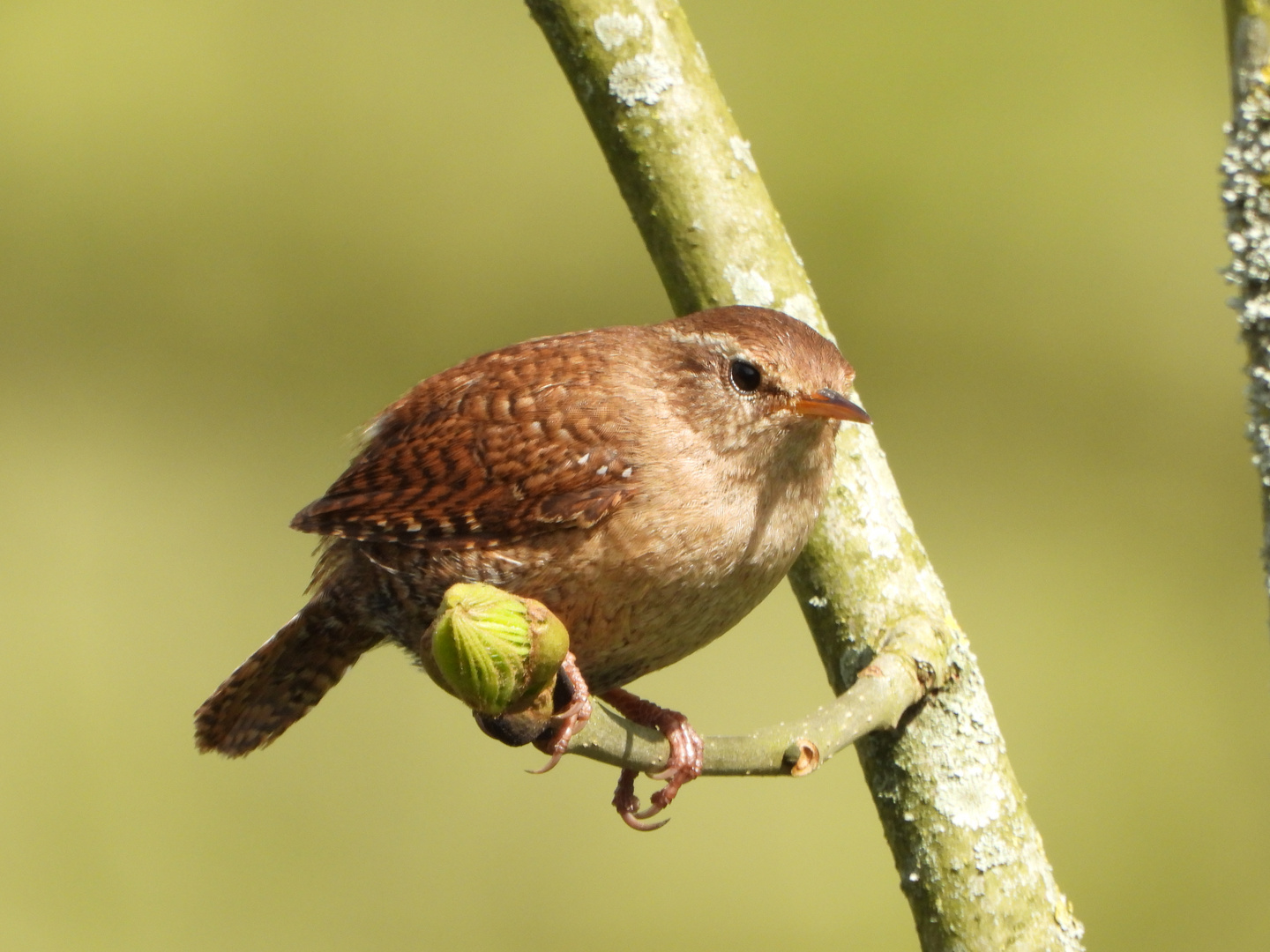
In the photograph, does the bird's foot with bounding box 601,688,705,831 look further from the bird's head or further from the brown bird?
the bird's head

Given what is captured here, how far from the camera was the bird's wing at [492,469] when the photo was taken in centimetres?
155

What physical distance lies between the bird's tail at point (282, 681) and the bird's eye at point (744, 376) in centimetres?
66

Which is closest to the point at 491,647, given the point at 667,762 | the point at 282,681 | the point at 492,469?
the point at 667,762

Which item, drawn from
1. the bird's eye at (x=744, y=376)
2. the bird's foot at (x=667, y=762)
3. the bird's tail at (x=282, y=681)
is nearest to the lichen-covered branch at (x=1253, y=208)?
the bird's eye at (x=744, y=376)

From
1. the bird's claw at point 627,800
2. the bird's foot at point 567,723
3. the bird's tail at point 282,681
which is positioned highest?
the bird's tail at point 282,681

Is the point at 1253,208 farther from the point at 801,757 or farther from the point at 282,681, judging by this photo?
the point at 282,681

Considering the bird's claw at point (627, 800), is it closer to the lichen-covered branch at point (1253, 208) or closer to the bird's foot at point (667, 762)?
the bird's foot at point (667, 762)

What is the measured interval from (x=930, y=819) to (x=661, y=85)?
3.68ft

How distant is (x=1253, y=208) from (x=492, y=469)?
1.05 metres

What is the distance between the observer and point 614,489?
5.06ft

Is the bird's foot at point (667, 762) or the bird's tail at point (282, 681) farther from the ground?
the bird's tail at point (282, 681)

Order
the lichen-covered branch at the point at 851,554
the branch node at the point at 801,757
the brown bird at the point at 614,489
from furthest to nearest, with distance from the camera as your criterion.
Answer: the lichen-covered branch at the point at 851,554 → the brown bird at the point at 614,489 → the branch node at the point at 801,757

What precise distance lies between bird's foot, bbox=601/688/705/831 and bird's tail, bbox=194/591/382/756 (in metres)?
0.39

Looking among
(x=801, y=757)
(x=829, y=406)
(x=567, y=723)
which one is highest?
(x=829, y=406)
